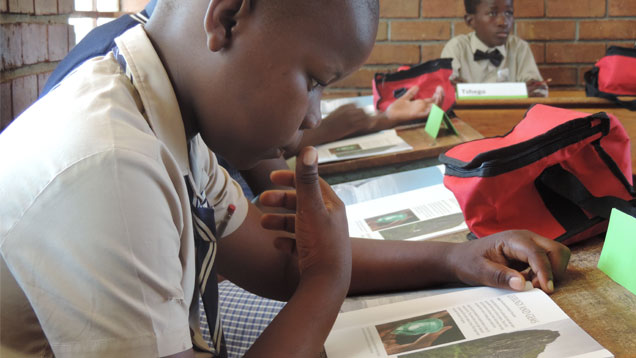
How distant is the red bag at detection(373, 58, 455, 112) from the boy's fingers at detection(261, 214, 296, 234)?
1.26 metres

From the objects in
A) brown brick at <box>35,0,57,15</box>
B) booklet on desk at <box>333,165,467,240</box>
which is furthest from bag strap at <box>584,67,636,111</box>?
brown brick at <box>35,0,57,15</box>

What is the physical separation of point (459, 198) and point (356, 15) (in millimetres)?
466

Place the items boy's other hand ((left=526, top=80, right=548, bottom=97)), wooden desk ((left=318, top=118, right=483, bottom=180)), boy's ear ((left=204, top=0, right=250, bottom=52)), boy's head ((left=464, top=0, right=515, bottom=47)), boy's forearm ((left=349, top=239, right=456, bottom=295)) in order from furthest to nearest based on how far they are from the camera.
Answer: boy's head ((left=464, top=0, right=515, bottom=47)) → boy's other hand ((left=526, top=80, right=548, bottom=97)) → wooden desk ((left=318, top=118, right=483, bottom=180)) → boy's forearm ((left=349, top=239, right=456, bottom=295)) → boy's ear ((left=204, top=0, right=250, bottom=52))

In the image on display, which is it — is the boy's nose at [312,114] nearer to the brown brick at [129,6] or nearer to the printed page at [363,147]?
the printed page at [363,147]

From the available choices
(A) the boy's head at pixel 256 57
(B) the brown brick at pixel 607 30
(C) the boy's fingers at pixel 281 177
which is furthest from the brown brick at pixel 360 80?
(A) the boy's head at pixel 256 57

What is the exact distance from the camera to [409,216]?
4.04ft

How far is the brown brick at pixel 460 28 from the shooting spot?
3.89 metres

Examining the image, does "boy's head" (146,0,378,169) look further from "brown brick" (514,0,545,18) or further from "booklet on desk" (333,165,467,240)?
"brown brick" (514,0,545,18)

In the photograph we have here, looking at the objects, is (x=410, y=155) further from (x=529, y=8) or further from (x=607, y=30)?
(x=607, y=30)

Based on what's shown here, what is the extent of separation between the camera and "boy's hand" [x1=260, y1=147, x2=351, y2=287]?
82cm

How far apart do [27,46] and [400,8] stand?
9.68 feet

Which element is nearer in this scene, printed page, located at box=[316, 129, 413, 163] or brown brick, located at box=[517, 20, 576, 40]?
printed page, located at box=[316, 129, 413, 163]

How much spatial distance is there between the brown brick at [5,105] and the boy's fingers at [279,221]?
0.57 metres

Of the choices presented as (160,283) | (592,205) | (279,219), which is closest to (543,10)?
(592,205)
